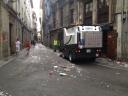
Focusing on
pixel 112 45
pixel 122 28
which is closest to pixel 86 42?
pixel 122 28

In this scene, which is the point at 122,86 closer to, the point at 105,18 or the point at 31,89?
the point at 31,89

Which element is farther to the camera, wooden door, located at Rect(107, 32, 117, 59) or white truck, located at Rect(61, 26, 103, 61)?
wooden door, located at Rect(107, 32, 117, 59)

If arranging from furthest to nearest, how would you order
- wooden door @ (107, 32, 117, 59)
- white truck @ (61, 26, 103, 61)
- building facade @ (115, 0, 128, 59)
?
wooden door @ (107, 32, 117, 59) < building facade @ (115, 0, 128, 59) < white truck @ (61, 26, 103, 61)

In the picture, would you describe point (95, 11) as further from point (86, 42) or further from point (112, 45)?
point (86, 42)

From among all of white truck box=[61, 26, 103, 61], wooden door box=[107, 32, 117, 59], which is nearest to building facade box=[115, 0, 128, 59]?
wooden door box=[107, 32, 117, 59]

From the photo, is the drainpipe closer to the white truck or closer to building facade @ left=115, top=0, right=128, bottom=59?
building facade @ left=115, top=0, right=128, bottom=59

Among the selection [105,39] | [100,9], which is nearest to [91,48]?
[105,39]

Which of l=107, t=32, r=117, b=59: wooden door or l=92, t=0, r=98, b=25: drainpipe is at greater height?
l=92, t=0, r=98, b=25: drainpipe

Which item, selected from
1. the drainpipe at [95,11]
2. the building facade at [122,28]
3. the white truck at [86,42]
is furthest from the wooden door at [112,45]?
the drainpipe at [95,11]

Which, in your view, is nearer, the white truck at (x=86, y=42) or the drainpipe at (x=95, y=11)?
the white truck at (x=86, y=42)

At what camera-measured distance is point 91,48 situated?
20.4 meters

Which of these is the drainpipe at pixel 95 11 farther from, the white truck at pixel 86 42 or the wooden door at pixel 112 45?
the white truck at pixel 86 42

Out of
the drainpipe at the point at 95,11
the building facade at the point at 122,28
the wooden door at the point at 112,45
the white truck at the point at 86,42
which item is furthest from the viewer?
the drainpipe at the point at 95,11

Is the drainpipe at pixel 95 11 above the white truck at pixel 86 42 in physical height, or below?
above
